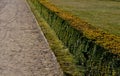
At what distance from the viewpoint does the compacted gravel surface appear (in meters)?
9.27

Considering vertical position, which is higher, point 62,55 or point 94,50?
point 94,50

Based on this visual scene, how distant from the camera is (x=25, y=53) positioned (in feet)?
36.9

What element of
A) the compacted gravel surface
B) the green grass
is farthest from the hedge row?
the compacted gravel surface

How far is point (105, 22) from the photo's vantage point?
2155 cm

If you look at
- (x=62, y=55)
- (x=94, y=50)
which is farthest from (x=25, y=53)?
(x=94, y=50)

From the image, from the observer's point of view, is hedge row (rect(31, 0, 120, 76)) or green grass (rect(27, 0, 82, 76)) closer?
hedge row (rect(31, 0, 120, 76))

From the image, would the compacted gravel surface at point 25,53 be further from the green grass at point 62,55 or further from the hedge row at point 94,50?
the hedge row at point 94,50

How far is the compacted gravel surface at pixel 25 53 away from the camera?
9269mm

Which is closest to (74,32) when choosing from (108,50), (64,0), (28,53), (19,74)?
(28,53)

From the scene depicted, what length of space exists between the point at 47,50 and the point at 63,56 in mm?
978

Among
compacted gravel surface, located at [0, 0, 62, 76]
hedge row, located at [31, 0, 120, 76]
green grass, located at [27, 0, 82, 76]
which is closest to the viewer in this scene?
hedge row, located at [31, 0, 120, 76]

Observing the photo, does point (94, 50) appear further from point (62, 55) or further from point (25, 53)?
point (25, 53)

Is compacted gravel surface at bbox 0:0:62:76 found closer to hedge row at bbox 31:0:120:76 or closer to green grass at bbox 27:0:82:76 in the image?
green grass at bbox 27:0:82:76

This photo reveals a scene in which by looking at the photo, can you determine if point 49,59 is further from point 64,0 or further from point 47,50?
point 64,0
